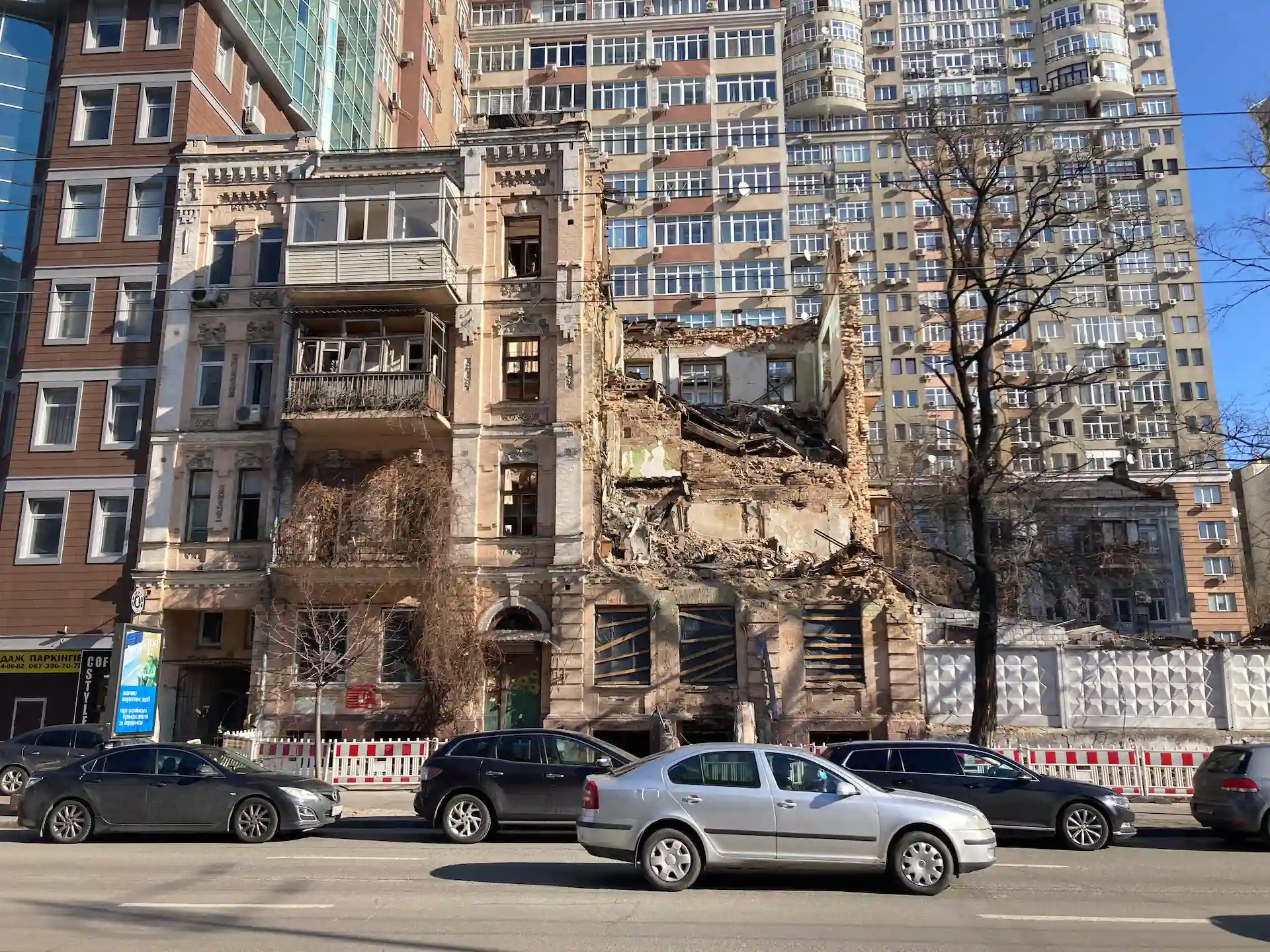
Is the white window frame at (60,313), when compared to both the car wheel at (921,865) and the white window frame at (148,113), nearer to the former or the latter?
the white window frame at (148,113)

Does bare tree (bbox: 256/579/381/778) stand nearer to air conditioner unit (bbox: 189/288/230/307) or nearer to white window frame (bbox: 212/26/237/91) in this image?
air conditioner unit (bbox: 189/288/230/307)

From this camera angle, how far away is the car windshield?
45.6 feet

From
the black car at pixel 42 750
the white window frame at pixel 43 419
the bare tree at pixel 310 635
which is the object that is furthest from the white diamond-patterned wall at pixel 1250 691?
the white window frame at pixel 43 419

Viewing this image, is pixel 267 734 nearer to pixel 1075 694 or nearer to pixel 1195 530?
pixel 1075 694

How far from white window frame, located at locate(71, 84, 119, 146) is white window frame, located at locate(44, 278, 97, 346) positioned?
175 inches

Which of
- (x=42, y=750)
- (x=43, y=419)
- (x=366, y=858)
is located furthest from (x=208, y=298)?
(x=366, y=858)

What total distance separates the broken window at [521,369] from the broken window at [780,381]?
13.6 metres

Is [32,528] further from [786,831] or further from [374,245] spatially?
[786,831]

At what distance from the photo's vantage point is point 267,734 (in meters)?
23.7

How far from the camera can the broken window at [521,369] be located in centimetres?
2631

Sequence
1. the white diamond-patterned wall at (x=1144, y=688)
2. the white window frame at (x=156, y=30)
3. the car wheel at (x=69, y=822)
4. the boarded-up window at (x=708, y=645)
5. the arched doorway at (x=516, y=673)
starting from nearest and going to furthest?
the car wheel at (x=69, y=822), the white diamond-patterned wall at (x=1144, y=688), the boarded-up window at (x=708, y=645), the arched doorway at (x=516, y=673), the white window frame at (x=156, y=30)

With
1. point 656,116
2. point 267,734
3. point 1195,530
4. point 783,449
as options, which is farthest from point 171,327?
point 1195,530

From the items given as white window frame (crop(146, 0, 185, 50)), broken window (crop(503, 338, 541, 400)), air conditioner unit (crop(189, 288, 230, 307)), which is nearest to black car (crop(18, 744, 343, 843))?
broken window (crop(503, 338, 541, 400))

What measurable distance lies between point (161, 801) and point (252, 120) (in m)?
25.9
